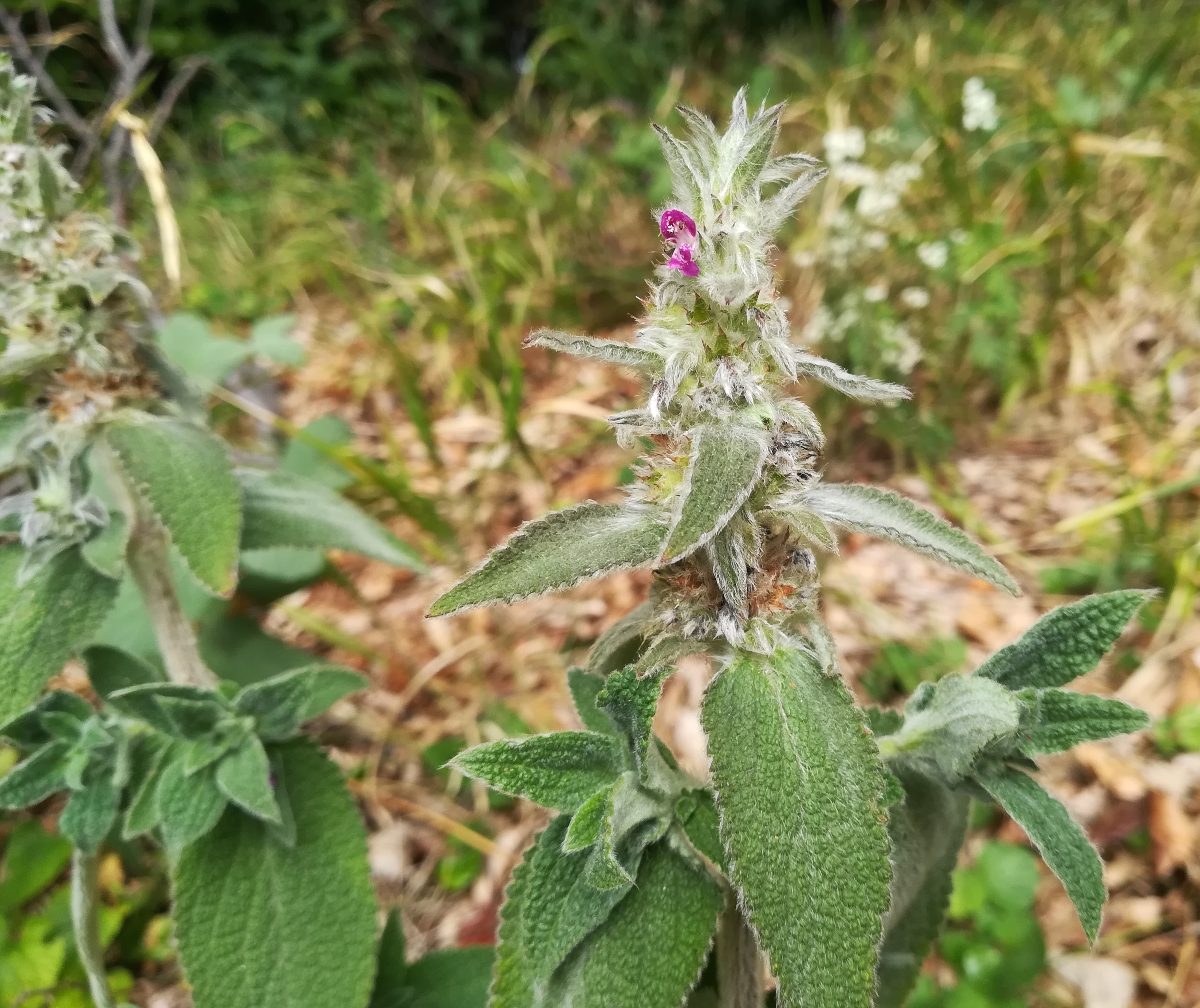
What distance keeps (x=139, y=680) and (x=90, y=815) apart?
19cm

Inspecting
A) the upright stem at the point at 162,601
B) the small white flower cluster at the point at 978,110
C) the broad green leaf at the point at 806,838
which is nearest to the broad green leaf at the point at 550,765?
the broad green leaf at the point at 806,838

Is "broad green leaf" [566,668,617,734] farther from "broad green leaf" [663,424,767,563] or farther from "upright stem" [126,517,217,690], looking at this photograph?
"upright stem" [126,517,217,690]

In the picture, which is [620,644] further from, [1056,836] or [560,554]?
[1056,836]

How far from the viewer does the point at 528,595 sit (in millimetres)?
627

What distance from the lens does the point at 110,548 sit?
3.54ft

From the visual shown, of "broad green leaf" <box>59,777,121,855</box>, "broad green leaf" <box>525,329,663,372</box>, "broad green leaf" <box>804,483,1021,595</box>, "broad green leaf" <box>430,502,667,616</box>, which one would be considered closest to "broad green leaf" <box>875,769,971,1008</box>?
"broad green leaf" <box>804,483,1021,595</box>

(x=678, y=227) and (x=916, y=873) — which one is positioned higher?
(x=678, y=227)

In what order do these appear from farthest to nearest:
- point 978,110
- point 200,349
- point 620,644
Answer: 1. point 978,110
2. point 200,349
3. point 620,644

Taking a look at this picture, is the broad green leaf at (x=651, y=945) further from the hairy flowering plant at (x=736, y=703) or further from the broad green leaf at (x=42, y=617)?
the broad green leaf at (x=42, y=617)

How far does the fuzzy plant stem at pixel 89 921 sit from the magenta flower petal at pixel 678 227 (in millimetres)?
1023

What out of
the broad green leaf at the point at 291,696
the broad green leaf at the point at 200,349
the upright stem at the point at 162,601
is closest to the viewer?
the broad green leaf at the point at 291,696

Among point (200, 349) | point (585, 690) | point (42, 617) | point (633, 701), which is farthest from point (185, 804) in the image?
point (200, 349)

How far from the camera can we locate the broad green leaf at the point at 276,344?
6.04ft

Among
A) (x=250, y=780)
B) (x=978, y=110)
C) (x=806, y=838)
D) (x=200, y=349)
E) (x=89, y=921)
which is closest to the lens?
(x=806, y=838)
